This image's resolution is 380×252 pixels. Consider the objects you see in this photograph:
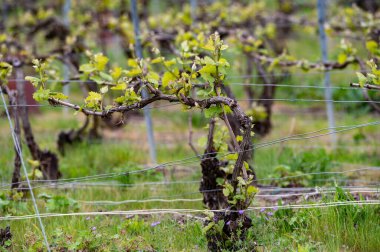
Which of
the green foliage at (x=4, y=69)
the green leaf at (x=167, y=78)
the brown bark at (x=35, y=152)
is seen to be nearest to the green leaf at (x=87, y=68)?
the green foliage at (x=4, y=69)

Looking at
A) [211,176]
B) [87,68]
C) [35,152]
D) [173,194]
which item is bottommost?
[173,194]

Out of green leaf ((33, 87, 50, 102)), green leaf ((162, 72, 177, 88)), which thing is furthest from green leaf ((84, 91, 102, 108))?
green leaf ((162, 72, 177, 88))

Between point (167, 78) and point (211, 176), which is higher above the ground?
point (167, 78)

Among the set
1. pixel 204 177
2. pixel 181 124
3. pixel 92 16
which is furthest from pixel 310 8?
pixel 204 177

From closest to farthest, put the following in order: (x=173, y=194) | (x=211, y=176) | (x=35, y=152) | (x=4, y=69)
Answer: (x=211, y=176) → (x=4, y=69) → (x=173, y=194) → (x=35, y=152)

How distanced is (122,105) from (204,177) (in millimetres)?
871

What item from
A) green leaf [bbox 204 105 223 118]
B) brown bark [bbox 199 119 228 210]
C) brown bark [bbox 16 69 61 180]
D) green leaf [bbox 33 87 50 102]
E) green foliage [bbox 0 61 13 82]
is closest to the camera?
green leaf [bbox 204 105 223 118]

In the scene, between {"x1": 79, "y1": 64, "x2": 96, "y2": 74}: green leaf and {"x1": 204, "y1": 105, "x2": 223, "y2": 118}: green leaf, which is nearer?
{"x1": 204, "y1": 105, "x2": 223, "y2": 118}: green leaf

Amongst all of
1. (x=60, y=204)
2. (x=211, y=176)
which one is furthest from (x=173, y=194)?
(x=60, y=204)

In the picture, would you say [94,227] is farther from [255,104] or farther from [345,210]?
[255,104]

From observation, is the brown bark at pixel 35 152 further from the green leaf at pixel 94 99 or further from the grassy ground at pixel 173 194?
the green leaf at pixel 94 99

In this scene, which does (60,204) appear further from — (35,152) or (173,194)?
(35,152)

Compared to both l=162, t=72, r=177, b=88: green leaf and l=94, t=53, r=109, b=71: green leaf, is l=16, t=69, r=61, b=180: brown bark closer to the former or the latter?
l=94, t=53, r=109, b=71: green leaf

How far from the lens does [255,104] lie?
6.77 meters
